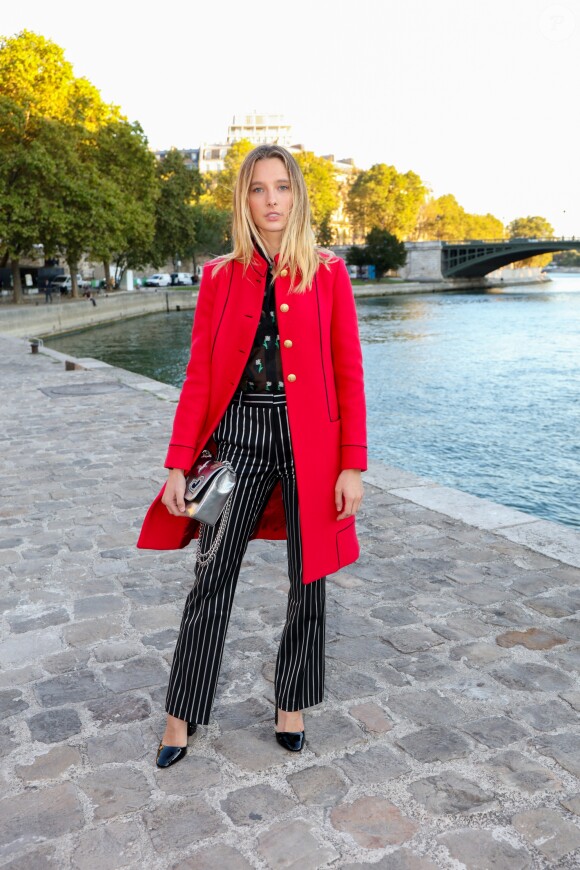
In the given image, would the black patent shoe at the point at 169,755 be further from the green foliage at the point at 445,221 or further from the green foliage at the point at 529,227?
the green foliage at the point at 529,227

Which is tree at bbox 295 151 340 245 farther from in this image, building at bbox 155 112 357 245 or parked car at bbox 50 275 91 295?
building at bbox 155 112 357 245

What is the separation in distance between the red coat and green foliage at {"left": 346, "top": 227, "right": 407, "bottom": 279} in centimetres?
8007

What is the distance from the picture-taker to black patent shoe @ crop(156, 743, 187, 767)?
2982mm

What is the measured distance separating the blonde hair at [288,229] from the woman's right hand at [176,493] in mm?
704

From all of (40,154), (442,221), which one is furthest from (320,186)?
(40,154)

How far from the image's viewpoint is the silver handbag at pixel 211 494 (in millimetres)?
2760

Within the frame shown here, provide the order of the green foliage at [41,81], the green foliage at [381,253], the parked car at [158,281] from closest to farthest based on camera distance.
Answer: the green foliage at [41,81], the parked car at [158,281], the green foliage at [381,253]

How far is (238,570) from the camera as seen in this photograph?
9.43 ft

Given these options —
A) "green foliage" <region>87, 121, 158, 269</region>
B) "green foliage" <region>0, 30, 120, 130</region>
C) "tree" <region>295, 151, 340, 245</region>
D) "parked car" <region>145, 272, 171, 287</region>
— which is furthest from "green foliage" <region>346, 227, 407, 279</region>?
"green foliage" <region>0, 30, 120, 130</region>

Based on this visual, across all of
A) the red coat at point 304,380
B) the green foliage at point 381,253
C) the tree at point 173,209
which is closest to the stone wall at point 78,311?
the tree at point 173,209

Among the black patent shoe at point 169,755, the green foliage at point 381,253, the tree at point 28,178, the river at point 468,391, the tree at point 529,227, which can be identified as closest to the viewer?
the black patent shoe at point 169,755

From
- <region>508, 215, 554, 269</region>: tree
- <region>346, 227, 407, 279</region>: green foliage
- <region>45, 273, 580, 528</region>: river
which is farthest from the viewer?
<region>508, 215, 554, 269</region>: tree

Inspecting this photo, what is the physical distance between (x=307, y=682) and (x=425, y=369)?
69.9 feet

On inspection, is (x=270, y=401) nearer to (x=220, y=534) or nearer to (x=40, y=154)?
(x=220, y=534)
